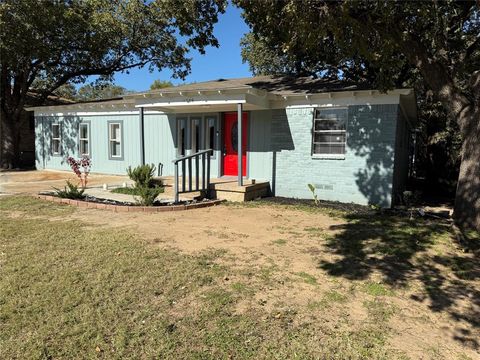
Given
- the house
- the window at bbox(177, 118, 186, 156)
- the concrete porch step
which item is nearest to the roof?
→ the window at bbox(177, 118, 186, 156)

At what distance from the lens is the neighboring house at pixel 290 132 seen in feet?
32.0

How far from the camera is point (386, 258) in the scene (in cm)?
552

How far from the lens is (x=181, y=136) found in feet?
43.9

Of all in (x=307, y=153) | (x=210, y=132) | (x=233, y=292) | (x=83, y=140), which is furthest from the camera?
(x=83, y=140)

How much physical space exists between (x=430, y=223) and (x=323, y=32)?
178 inches

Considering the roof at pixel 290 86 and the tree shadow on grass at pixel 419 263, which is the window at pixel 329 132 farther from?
the tree shadow on grass at pixel 419 263

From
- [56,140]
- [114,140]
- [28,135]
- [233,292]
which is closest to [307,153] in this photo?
[233,292]

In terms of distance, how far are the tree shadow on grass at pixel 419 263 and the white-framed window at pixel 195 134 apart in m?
6.81

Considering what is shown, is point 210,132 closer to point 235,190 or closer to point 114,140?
point 235,190

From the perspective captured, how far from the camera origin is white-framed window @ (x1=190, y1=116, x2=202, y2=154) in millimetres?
12945

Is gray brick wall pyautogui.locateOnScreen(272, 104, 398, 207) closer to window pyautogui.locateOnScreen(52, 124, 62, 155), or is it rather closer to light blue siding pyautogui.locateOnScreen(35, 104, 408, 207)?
light blue siding pyautogui.locateOnScreen(35, 104, 408, 207)

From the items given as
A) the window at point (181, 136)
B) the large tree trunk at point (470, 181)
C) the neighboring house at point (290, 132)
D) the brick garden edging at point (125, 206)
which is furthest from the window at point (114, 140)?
the large tree trunk at point (470, 181)

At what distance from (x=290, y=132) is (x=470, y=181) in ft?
16.5

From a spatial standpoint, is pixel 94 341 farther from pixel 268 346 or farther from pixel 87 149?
pixel 87 149
